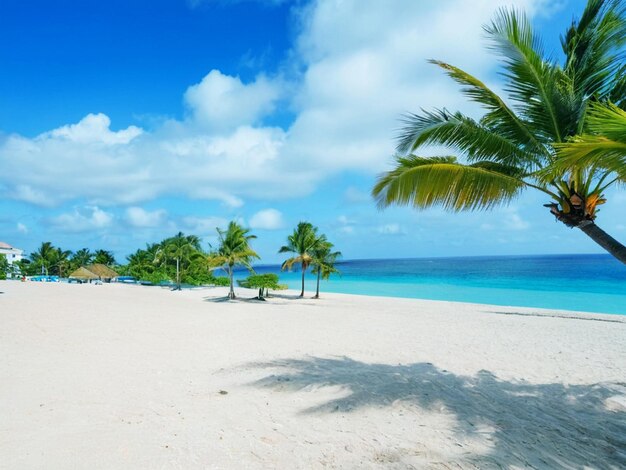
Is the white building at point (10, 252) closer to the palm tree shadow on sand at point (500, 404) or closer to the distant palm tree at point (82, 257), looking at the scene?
the distant palm tree at point (82, 257)

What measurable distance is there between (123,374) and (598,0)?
8.80 metres

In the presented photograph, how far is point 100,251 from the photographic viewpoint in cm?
6475

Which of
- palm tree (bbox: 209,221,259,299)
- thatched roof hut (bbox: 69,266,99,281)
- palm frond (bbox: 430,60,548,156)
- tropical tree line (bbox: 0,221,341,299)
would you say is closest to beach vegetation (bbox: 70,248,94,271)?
tropical tree line (bbox: 0,221,341,299)

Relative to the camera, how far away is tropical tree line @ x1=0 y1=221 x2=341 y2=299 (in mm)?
24438

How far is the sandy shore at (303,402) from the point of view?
3641 millimetres

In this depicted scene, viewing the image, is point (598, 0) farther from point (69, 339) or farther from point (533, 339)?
point (69, 339)

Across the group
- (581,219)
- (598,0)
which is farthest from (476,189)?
(598,0)

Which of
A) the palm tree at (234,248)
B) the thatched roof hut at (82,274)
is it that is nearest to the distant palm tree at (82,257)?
the thatched roof hut at (82,274)

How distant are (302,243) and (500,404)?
2283 centimetres

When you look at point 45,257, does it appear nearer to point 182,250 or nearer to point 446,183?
point 182,250

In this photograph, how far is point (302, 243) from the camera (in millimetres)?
27688

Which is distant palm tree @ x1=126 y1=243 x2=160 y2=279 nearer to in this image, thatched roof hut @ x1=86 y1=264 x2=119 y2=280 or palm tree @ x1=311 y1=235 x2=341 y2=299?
thatched roof hut @ x1=86 y1=264 x2=119 y2=280

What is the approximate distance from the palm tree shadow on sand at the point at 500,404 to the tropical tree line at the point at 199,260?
57.0ft

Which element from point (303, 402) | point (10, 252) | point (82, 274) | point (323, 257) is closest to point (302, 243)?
point (323, 257)
